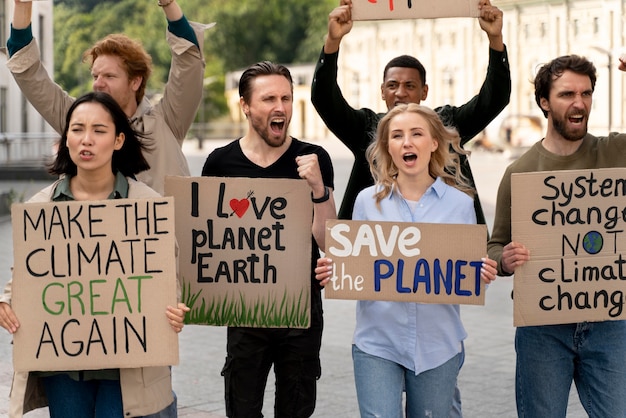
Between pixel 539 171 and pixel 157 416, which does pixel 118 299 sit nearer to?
pixel 157 416

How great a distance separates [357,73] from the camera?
7800cm

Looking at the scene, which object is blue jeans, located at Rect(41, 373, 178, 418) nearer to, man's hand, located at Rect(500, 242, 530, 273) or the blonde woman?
the blonde woman

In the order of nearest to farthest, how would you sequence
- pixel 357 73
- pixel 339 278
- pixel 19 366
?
pixel 19 366
pixel 339 278
pixel 357 73

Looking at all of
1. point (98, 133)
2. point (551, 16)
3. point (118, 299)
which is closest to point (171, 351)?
point (118, 299)

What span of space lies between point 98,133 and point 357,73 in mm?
74678

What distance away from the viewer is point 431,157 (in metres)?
4.33

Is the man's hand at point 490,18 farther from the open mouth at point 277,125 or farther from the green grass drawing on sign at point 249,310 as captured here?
the green grass drawing on sign at point 249,310

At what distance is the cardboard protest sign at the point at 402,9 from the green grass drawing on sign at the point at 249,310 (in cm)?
120

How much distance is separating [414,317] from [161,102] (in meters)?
1.68

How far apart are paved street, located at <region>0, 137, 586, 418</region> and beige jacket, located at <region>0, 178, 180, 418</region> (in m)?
2.40

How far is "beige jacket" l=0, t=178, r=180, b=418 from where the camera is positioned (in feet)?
13.0

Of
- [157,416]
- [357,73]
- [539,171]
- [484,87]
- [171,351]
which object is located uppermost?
[357,73]

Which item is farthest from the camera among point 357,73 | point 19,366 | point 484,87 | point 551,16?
point 357,73

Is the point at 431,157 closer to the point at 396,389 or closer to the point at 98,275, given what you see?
the point at 396,389
